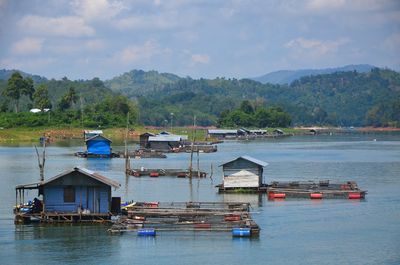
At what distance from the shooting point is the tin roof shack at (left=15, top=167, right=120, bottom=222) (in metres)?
40.8

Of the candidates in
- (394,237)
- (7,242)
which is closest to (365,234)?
(394,237)

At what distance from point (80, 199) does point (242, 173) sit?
53.8 feet

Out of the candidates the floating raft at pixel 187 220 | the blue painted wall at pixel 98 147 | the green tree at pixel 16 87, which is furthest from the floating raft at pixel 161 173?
the green tree at pixel 16 87

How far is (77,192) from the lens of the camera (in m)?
41.0

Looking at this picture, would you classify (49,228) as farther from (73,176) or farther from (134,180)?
(134,180)

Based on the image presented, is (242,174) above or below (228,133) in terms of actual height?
below

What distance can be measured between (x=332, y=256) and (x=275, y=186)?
1974cm

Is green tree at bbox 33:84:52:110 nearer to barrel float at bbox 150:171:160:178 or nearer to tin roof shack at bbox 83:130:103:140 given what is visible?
tin roof shack at bbox 83:130:103:140

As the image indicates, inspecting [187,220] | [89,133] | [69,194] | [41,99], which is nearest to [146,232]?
[187,220]

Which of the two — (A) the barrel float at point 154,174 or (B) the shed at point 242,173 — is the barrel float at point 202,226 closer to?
(B) the shed at point 242,173

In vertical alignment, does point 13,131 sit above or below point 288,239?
above

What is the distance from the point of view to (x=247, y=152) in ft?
348

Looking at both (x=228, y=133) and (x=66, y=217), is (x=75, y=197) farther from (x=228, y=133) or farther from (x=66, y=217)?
(x=228, y=133)

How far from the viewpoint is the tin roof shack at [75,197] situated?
134 feet
